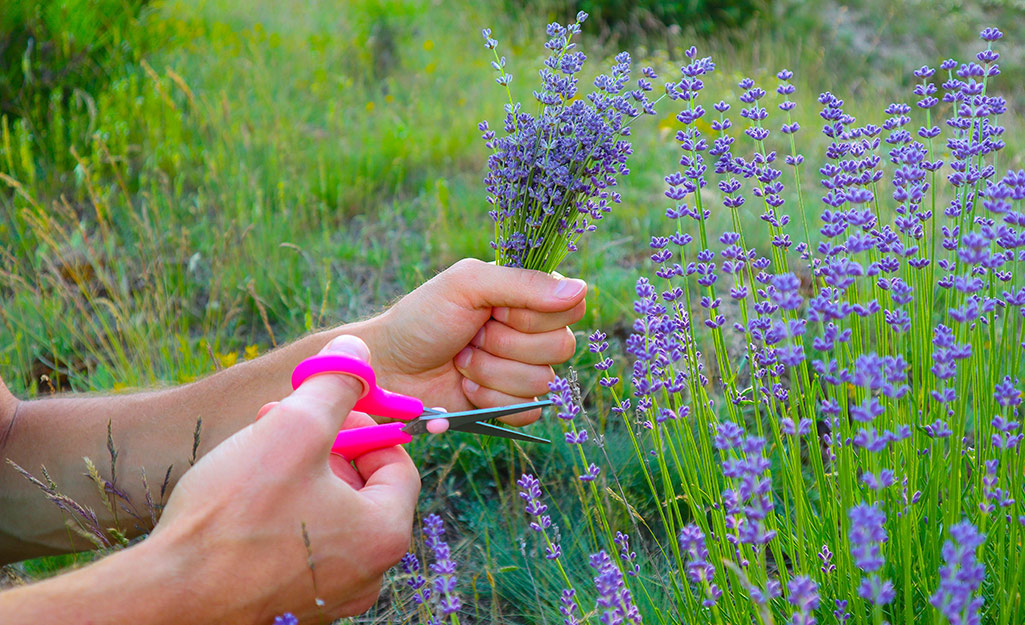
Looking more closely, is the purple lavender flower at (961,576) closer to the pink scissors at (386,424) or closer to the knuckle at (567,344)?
the pink scissors at (386,424)

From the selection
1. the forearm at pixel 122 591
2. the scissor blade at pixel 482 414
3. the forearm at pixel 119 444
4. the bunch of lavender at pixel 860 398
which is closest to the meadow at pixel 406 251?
the bunch of lavender at pixel 860 398

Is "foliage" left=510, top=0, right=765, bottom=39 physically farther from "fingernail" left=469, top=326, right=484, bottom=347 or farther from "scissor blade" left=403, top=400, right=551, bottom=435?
"scissor blade" left=403, top=400, right=551, bottom=435

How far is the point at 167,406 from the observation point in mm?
2170

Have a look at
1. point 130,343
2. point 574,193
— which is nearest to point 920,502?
point 574,193

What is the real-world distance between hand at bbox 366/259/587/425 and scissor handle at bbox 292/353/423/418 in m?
0.37

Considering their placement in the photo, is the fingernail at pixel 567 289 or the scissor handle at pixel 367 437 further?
the fingernail at pixel 567 289

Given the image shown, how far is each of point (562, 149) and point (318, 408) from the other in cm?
72

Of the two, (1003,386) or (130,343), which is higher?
(1003,386)

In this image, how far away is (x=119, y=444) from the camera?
2131 millimetres

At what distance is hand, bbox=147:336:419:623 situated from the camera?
1.23m

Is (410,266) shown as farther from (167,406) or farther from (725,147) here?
(725,147)

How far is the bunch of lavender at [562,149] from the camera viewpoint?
1.61 metres

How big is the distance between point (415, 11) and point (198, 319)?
489 cm

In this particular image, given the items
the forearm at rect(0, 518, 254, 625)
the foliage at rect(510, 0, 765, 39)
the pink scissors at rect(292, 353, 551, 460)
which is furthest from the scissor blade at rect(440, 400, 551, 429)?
the foliage at rect(510, 0, 765, 39)
